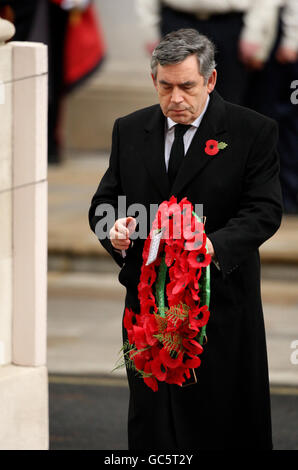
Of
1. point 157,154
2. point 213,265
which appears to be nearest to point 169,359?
point 213,265

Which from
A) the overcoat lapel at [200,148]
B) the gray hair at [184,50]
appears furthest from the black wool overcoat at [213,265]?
the gray hair at [184,50]

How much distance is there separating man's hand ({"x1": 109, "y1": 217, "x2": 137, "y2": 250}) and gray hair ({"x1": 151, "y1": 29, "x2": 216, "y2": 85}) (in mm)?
510

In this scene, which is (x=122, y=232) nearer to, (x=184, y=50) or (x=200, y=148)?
(x=200, y=148)

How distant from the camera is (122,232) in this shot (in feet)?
14.9

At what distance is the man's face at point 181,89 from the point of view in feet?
14.8

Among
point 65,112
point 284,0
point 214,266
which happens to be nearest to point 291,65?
point 284,0

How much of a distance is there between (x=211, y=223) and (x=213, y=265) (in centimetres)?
15

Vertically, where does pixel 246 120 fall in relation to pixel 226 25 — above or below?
above

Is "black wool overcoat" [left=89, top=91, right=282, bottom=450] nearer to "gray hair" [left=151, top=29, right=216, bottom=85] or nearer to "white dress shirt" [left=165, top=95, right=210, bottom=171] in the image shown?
"white dress shirt" [left=165, top=95, right=210, bottom=171]

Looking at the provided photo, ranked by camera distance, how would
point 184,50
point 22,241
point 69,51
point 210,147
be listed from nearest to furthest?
point 184,50 → point 210,147 → point 22,241 → point 69,51

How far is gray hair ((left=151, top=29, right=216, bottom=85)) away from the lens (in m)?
4.47

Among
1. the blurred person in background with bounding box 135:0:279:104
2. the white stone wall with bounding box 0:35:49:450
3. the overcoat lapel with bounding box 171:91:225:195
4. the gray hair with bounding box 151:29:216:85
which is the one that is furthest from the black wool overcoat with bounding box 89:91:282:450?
the blurred person in background with bounding box 135:0:279:104

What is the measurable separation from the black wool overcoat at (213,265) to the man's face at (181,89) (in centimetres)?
16
